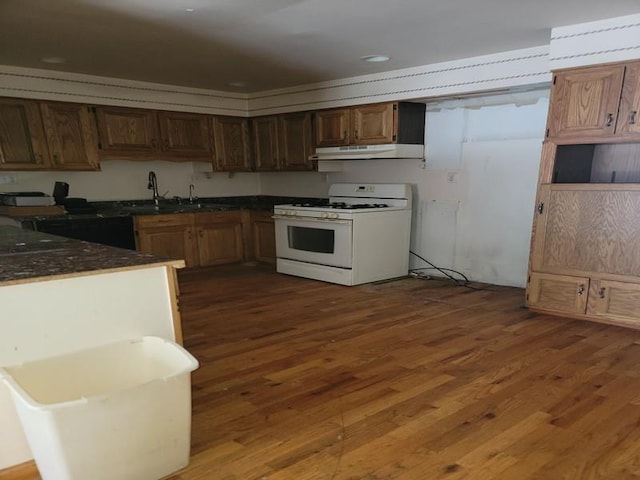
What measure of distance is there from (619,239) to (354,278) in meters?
2.17

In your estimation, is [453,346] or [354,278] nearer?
[453,346]

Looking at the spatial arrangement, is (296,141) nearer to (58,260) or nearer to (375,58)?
(375,58)

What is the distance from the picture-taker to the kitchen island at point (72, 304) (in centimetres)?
160

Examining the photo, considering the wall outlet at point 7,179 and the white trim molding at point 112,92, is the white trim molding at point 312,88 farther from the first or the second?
Result: the wall outlet at point 7,179

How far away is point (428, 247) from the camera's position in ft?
15.5

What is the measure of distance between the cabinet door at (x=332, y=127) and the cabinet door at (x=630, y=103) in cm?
246

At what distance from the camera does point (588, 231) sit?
3154 mm

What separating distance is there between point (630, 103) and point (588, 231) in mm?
884

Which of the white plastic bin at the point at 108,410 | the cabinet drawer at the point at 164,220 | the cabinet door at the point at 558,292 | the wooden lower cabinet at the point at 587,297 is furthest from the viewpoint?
the cabinet drawer at the point at 164,220

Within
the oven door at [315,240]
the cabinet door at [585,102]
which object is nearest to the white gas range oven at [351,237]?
the oven door at [315,240]

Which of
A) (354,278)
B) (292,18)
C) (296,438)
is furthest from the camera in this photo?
(354,278)

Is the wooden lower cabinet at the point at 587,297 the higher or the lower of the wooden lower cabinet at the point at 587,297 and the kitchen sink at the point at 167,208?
the lower

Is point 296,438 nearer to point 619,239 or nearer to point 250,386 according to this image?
point 250,386

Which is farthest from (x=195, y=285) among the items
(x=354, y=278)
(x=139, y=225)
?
(x=354, y=278)
